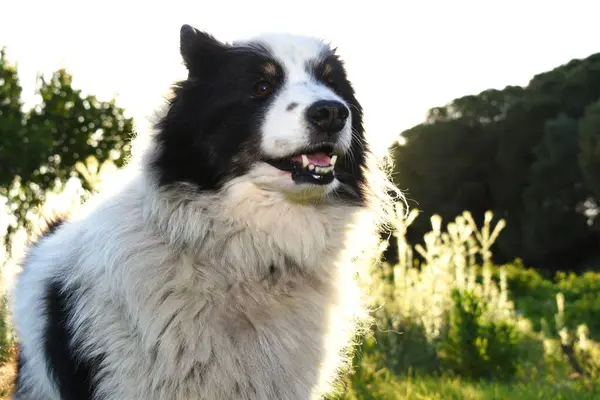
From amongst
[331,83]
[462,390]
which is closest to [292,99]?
[331,83]

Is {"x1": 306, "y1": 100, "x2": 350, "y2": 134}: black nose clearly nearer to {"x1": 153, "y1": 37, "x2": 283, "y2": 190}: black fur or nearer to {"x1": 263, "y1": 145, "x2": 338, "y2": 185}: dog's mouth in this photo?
{"x1": 263, "y1": 145, "x2": 338, "y2": 185}: dog's mouth

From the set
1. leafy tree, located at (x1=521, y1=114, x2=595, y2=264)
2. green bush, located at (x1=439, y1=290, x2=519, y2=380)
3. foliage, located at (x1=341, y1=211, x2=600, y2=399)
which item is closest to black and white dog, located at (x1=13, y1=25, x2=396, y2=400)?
foliage, located at (x1=341, y1=211, x2=600, y2=399)

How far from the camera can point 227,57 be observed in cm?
371

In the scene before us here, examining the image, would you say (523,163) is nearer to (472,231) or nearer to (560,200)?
(560,200)

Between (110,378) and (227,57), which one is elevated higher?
(227,57)

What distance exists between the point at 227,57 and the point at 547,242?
26198 mm

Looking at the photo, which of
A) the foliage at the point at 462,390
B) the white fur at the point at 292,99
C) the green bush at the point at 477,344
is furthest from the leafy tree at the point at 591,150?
the white fur at the point at 292,99

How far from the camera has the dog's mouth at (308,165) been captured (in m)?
3.46

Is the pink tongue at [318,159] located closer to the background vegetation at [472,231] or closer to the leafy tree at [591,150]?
the background vegetation at [472,231]

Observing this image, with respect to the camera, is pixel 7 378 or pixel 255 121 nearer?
pixel 255 121

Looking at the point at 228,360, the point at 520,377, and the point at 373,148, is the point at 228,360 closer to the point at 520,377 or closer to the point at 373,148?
the point at 373,148

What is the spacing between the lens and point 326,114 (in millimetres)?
3336

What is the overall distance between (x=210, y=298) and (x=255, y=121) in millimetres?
836

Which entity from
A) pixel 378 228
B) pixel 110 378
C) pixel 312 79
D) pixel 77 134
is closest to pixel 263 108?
pixel 312 79
